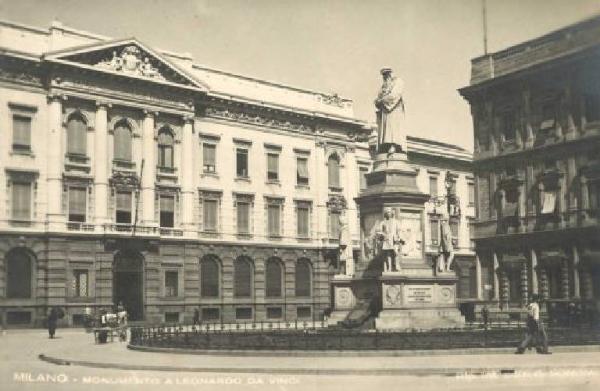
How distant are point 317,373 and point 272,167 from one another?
1568 inches

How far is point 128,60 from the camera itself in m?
48.0

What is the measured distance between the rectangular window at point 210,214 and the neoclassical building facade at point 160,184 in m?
0.09

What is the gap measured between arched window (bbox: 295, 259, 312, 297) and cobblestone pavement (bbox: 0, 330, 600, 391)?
3603cm

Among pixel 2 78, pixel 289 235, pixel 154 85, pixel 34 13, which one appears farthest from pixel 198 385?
pixel 289 235

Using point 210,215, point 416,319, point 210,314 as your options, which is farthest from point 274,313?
point 416,319

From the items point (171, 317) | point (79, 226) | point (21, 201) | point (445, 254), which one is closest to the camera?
point (445, 254)

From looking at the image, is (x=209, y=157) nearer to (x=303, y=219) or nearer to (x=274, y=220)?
(x=274, y=220)

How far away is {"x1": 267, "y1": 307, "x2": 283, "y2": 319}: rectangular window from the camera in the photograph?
5444 cm

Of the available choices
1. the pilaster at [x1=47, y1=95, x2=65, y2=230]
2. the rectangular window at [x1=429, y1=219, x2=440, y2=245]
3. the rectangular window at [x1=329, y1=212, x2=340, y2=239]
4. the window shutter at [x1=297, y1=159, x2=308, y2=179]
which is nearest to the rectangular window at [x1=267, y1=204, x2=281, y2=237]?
the window shutter at [x1=297, y1=159, x2=308, y2=179]

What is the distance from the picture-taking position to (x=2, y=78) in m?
43.2

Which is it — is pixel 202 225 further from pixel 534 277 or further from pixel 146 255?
pixel 534 277

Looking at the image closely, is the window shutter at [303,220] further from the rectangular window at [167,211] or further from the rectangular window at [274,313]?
the rectangular window at [167,211]

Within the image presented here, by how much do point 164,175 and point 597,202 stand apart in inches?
998

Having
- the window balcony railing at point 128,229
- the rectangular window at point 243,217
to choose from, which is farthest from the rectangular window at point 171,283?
the rectangular window at point 243,217
